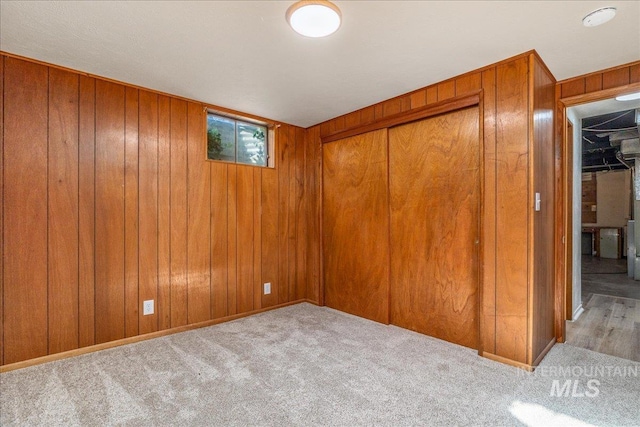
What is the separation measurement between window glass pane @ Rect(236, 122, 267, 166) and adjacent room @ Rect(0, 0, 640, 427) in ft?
0.12

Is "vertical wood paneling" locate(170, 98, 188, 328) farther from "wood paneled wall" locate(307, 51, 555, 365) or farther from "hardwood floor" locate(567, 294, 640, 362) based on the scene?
"hardwood floor" locate(567, 294, 640, 362)

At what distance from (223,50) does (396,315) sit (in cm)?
283

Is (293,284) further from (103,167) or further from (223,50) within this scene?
(223,50)

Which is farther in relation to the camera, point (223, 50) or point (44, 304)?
point (44, 304)

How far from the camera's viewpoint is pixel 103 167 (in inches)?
104

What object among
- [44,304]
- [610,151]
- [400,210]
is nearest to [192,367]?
[44,304]

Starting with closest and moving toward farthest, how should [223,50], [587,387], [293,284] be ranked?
[587,387] → [223,50] → [293,284]

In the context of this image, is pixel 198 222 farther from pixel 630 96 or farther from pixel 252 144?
pixel 630 96

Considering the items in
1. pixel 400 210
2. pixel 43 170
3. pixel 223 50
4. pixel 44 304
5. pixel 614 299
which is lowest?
pixel 614 299

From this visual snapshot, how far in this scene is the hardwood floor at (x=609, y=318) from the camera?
2680 millimetres

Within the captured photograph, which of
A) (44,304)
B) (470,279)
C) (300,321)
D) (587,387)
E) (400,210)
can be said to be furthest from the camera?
(300,321)

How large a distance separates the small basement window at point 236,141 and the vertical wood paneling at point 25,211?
1.37 meters

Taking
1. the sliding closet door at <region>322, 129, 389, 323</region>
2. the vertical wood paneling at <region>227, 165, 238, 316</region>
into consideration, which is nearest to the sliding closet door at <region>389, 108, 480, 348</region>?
the sliding closet door at <region>322, 129, 389, 323</region>

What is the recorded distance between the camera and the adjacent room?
1.84 meters
